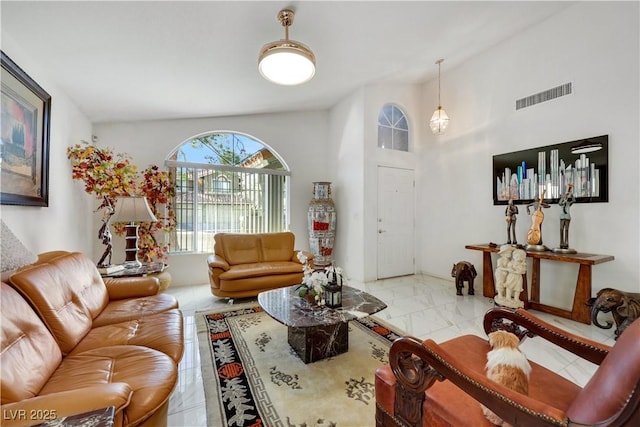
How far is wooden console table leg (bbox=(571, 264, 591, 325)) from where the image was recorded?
2.76 metres

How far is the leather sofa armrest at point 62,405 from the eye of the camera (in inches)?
31.8

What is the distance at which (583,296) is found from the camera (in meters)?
2.79

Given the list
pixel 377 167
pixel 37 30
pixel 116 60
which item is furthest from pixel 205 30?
pixel 377 167

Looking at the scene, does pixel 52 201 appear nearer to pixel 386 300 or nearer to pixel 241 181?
pixel 241 181

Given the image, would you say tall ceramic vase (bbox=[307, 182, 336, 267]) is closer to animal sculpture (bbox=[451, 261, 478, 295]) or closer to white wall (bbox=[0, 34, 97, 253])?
animal sculpture (bbox=[451, 261, 478, 295])

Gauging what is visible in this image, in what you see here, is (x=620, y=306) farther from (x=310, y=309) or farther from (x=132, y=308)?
(x=132, y=308)

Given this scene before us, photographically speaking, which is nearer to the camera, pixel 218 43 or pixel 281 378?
pixel 281 378

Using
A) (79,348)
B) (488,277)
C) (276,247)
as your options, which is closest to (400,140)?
(488,277)

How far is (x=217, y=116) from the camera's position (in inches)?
174

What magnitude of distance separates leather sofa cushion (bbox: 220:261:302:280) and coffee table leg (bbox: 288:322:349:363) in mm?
1327

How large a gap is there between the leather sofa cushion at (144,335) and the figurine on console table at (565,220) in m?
3.87

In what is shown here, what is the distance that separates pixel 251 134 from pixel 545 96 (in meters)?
4.32

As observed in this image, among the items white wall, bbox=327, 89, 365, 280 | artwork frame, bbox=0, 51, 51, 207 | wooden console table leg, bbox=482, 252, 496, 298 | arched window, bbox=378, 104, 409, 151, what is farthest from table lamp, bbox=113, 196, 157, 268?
wooden console table leg, bbox=482, 252, 496, 298

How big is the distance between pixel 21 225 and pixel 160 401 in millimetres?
2064
